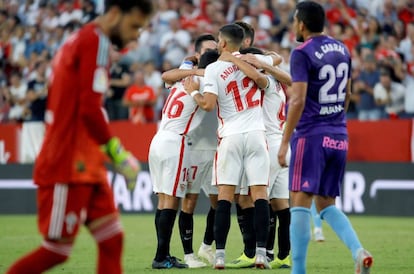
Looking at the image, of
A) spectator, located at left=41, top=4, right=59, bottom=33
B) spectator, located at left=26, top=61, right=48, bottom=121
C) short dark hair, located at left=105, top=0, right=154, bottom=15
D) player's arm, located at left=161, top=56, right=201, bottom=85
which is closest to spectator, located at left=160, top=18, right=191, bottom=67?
spectator, located at left=26, top=61, right=48, bottom=121

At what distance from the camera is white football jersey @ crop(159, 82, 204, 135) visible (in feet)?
38.2

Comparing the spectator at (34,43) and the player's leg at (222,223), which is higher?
the spectator at (34,43)

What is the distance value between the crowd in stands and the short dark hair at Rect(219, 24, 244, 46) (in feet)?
26.9

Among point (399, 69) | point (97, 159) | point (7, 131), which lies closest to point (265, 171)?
point (97, 159)

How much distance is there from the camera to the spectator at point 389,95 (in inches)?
794

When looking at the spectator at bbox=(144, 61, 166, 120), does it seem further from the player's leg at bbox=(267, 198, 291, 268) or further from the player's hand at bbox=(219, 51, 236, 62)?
the player's hand at bbox=(219, 51, 236, 62)

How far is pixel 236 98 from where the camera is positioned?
1120 cm

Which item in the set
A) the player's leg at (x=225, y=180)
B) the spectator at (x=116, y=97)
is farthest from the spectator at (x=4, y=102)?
the player's leg at (x=225, y=180)

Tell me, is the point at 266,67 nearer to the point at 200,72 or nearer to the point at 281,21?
the point at 200,72

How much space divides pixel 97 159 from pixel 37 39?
2021cm

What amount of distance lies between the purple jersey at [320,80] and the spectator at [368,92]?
38.8ft

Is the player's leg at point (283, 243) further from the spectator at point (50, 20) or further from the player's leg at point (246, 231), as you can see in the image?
the spectator at point (50, 20)

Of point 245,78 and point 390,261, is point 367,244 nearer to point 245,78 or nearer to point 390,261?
point 390,261

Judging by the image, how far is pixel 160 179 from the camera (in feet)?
38.3
